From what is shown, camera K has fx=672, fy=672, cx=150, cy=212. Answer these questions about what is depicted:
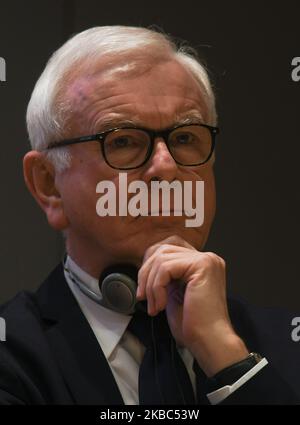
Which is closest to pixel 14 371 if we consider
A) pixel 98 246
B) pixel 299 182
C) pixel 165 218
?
pixel 98 246

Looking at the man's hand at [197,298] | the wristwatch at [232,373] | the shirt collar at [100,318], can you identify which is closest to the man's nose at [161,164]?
the man's hand at [197,298]

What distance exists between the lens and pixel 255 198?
1396 mm

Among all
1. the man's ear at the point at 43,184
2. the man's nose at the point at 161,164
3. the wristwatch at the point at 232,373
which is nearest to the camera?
the wristwatch at the point at 232,373

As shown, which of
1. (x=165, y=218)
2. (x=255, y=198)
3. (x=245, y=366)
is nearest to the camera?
(x=245, y=366)

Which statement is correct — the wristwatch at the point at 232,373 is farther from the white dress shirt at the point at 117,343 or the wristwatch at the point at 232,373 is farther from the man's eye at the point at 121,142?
the man's eye at the point at 121,142

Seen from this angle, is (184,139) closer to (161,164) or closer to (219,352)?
(161,164)

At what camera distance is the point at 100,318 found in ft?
4.30

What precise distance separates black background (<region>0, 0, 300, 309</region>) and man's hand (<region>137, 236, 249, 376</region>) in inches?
7.6

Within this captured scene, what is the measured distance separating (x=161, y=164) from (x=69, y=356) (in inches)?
15.5

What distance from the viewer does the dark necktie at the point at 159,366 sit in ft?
4.00

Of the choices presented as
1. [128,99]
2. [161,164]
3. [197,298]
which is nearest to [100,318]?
[197,298]

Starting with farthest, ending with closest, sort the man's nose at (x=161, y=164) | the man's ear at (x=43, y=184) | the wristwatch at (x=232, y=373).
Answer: the man's ear at (x=43, y=184) → the man's nose at (x=161, y=164) → the wristwatch at (x=232, y=373)

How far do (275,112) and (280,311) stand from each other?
1.38 feet
